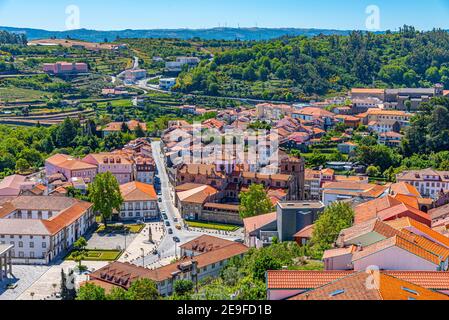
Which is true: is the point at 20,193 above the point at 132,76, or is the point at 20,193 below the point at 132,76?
below

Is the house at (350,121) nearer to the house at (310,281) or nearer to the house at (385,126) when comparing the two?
the house at (385,126)

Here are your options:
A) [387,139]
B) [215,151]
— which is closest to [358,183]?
[215,151]

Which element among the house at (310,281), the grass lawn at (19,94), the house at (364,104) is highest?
the grass lawn at (19,94)

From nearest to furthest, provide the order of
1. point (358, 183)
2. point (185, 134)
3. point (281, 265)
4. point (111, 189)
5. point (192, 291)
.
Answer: point (281, 265), point (192, 291), point (111, 189), point (358, 183), point (185, 134)

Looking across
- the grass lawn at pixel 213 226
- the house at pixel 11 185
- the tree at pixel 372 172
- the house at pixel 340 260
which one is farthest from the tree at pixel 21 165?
the house at pixel 340 260

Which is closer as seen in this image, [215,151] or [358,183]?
[358,183]

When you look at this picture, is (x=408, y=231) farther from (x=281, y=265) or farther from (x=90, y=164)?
(x=90, y=164)

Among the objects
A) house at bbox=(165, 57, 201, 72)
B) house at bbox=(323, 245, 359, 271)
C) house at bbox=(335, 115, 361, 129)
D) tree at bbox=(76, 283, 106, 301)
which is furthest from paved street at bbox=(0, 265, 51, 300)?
house at bbox=(165, 57, 201, 72)
